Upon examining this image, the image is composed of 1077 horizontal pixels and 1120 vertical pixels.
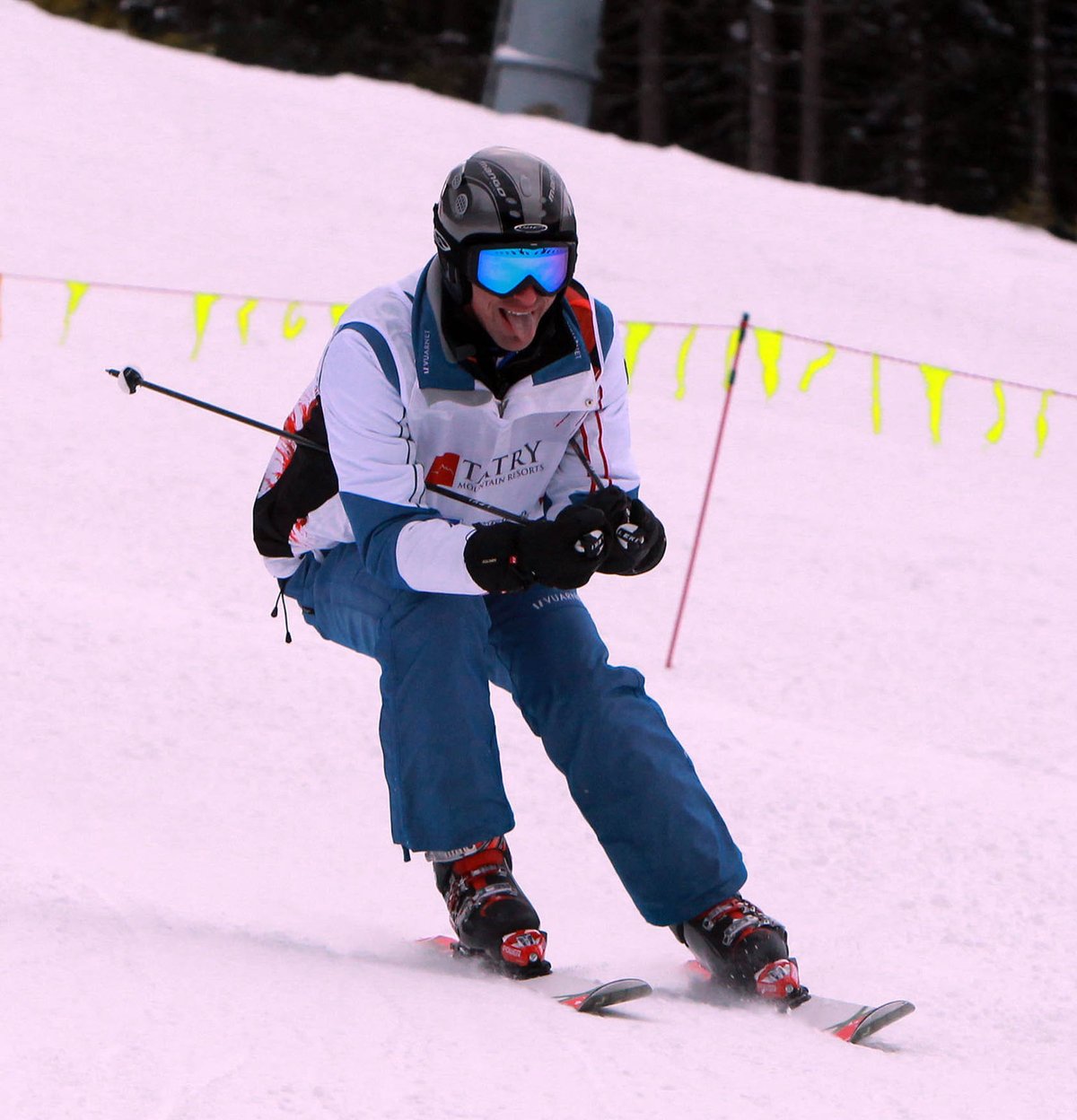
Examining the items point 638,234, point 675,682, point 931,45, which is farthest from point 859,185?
point 675,682

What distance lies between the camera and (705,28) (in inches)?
1000

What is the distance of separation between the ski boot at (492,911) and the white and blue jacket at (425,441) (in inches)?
20.3

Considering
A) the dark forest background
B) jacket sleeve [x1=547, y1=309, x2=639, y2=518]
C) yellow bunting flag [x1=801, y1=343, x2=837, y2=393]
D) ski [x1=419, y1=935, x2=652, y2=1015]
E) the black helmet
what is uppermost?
the dark forest background

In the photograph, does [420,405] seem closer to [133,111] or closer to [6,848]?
[6,848]

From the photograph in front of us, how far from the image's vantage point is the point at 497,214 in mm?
3082

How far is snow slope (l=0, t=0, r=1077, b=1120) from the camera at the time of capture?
2434 mm

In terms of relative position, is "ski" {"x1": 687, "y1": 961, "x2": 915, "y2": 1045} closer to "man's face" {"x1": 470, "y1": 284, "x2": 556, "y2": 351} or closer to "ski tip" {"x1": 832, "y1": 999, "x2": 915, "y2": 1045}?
"ski tip" {"x1": 832, "y1": 999, "x2": 915, "y2": 1045}

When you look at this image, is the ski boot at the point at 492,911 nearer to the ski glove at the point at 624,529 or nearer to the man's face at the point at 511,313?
the ski glove at the point at 624,529

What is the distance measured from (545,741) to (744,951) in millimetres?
604

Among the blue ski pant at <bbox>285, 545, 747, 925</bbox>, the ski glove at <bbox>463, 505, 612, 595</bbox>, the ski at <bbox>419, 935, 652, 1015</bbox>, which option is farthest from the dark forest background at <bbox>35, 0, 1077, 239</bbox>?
the ski at <bbox>419, 935, 652, 1015</bbox>

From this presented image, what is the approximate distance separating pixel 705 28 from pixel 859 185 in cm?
363

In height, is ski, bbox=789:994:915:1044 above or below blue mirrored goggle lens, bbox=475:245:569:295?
below

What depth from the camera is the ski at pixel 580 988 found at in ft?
8.86

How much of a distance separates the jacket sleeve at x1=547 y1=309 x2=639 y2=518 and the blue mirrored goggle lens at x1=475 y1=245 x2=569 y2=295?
12.6 inches
